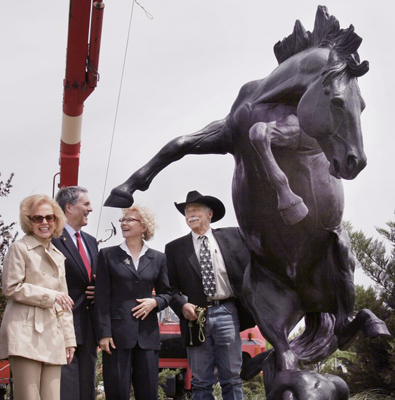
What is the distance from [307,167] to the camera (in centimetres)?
295

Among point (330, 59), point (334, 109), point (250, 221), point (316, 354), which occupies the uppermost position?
point (330, 59)

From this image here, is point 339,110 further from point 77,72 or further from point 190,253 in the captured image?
point 77,72

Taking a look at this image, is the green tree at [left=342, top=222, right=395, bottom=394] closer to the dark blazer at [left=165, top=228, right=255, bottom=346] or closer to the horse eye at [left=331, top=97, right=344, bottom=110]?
the dark blazer at [left=165, top=228, right=255, bottom=346]

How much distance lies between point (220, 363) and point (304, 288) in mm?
1132

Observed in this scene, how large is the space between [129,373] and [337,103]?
2.23 meters

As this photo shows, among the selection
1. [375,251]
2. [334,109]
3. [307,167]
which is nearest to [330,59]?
[334,109]

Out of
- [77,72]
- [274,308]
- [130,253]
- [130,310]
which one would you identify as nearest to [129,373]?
[130,310]

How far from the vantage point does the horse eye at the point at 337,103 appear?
2637 mm

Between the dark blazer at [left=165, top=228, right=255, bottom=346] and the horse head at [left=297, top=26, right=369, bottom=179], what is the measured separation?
1382 millimetres

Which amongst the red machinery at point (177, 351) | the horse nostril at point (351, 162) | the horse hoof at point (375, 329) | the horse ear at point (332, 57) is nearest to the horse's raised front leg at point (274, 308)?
the horse hoof at point (375, 329)

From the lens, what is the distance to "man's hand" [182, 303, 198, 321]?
402cm

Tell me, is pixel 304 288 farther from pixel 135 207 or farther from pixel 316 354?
pixel 135 207

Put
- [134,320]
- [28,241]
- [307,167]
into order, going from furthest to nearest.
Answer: [134,320] → [28,241] → [307,167]

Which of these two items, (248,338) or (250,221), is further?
(248,338)
